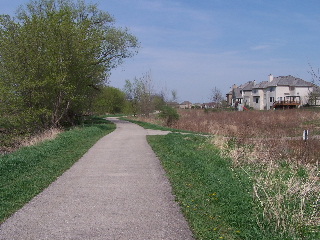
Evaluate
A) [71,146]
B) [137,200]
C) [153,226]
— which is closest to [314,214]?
[153,226]

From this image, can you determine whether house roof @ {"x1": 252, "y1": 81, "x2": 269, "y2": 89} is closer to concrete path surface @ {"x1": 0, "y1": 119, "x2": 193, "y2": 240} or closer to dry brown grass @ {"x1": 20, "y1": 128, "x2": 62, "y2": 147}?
dry brown grass @ {"x1": 20, "y1": 128, "x2": 62, "y2": 147}

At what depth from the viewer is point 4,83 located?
814 inches

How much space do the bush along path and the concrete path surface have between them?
26 cm

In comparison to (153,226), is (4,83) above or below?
above

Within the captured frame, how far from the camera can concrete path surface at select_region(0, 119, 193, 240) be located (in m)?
5.46

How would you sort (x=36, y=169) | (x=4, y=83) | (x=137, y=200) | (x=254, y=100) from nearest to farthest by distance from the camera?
(x=137, y=200), (x=36, y=169), (x=4, y=83), (x=254, y=100)

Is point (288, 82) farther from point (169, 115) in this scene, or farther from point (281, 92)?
point (169, 115)

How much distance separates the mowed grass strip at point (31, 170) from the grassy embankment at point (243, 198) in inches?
123

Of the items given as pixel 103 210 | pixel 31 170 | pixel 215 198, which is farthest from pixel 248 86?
pixel 103 210

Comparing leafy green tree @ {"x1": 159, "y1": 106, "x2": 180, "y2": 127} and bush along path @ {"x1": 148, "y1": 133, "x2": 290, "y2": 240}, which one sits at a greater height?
leafy green tree @ {"x1": 159, "y1": 106, "x2": 180, "y2": 127}

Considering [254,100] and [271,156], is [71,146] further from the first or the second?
[254,100]

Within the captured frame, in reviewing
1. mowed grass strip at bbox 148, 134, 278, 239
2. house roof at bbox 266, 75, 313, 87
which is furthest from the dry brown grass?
house roof at bbox 266, 75, 313, 87

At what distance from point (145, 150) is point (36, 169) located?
18.2ft

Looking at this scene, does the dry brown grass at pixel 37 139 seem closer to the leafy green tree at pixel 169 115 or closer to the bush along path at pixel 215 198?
the bush along path at pixel 215 198
